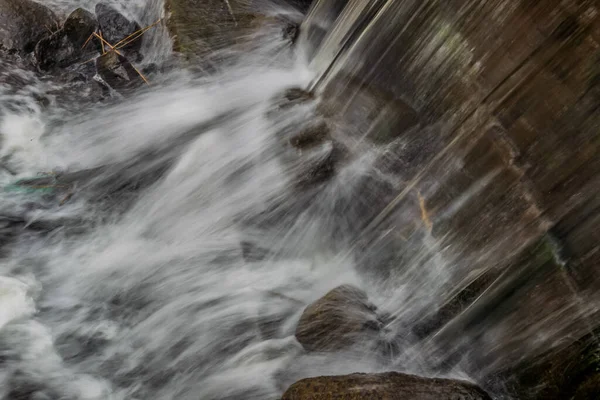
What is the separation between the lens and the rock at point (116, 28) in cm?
525

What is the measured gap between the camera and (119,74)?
5059 millimetres

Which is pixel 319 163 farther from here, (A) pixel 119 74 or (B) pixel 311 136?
(A) pixel 119 74

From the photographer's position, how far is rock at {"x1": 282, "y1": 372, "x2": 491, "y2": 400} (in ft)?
9.52

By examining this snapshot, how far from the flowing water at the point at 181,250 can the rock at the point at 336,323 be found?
4.7 inches

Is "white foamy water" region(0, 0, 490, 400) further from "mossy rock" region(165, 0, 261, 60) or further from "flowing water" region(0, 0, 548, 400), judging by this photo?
"mossy rock" region(165, 0, 261, 60)

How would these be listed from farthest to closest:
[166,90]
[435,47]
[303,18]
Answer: [303,18], [166,90], [435,47]

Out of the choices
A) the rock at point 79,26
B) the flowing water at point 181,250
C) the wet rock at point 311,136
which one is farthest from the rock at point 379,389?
the rock at point 79,26

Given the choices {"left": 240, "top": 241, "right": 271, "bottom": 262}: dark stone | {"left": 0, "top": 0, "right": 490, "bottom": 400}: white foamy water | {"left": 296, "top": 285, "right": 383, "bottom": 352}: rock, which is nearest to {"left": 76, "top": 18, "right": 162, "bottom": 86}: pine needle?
{"left": 0, "top": 0, "right": 490, "bottom": 400}: white foamy water

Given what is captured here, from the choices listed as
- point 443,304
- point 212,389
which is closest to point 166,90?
point 212,389

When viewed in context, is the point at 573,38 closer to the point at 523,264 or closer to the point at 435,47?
the point at 435,47

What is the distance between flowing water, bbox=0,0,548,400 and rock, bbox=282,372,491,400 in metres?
0.45

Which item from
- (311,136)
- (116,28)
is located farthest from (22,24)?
(311,136)

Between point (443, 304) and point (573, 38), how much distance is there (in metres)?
1.94

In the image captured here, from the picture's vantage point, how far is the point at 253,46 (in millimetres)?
5082
